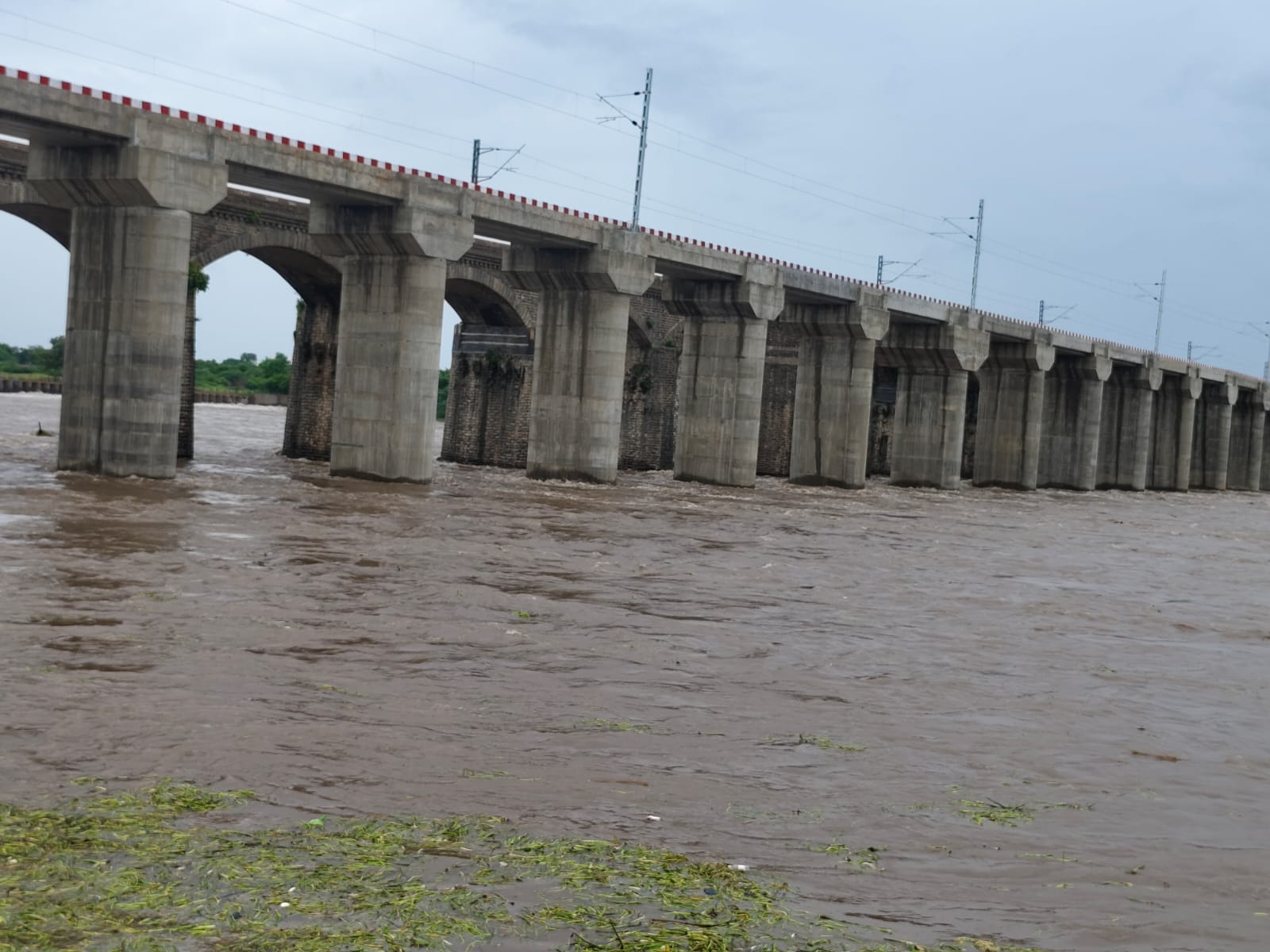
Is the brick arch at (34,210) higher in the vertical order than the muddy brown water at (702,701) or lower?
higher

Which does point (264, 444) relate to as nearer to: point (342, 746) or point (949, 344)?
point (949, 344)

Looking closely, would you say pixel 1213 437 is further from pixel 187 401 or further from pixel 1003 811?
pixel 1003 811

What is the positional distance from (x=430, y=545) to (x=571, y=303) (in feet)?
74.5

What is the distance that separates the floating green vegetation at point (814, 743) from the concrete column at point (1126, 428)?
241ft

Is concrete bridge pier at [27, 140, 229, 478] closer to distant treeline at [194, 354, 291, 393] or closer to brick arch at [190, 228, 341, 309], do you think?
brick arch at [190, 228, 341, 309]

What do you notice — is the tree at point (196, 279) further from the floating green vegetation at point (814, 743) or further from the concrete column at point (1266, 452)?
the concrete column at point (1266, 452)

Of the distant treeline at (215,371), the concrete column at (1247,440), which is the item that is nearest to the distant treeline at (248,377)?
the distant treeline at (215,371)

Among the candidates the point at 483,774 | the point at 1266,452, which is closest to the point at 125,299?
the point at 483,774

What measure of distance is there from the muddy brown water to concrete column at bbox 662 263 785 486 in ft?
82.5

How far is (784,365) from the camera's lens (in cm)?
6794

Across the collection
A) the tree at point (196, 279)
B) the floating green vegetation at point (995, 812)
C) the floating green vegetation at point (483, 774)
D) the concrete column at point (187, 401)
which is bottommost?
the floating green vegetation at point (483, 774)

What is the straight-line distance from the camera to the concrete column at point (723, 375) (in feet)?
164

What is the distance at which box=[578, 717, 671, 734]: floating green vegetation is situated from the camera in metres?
10.5

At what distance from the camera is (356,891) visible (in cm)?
664
